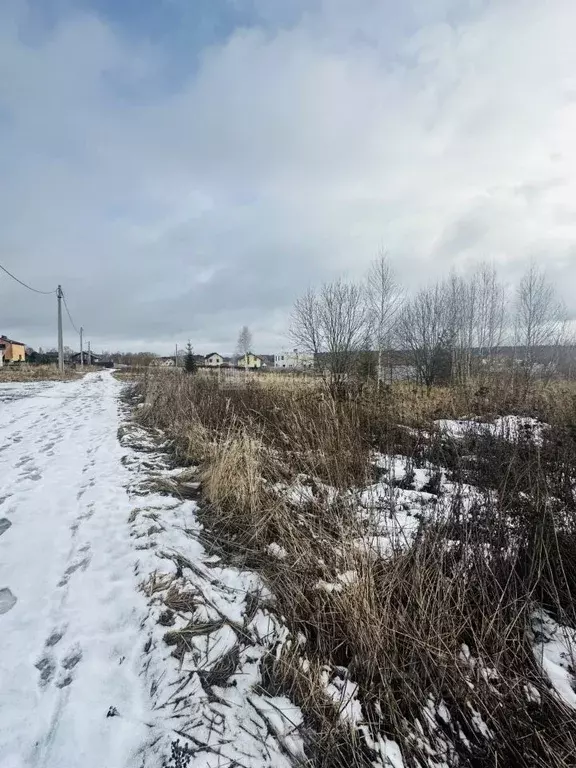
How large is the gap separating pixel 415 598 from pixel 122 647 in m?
1.50

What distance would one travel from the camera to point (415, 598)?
1867mm

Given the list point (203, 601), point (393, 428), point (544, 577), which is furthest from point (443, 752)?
point (393, 428)

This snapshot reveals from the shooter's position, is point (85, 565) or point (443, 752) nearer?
point (443, 752)

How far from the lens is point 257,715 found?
5.13 ft

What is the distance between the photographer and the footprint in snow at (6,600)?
2115 mm

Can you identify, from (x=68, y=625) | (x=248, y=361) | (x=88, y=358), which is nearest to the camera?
(x=68, y=625)

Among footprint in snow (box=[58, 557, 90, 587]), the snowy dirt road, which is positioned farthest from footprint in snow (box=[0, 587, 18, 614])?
footprint in snow (box=[58, 557, 90, 587])

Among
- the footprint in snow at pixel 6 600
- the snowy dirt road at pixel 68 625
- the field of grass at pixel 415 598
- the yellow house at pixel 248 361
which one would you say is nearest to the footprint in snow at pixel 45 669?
the snowy dirt road at pixel 68 625

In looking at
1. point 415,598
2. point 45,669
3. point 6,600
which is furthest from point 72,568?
point 415,598

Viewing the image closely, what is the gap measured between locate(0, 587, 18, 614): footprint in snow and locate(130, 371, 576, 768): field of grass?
130 cm

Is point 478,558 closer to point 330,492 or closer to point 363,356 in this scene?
point 330,492

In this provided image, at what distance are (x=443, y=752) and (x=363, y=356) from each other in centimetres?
1787

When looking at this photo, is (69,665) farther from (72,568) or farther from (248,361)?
(248,361)

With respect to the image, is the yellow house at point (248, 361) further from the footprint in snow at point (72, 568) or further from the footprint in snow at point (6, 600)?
the footprint in snow at point (6, 600)
